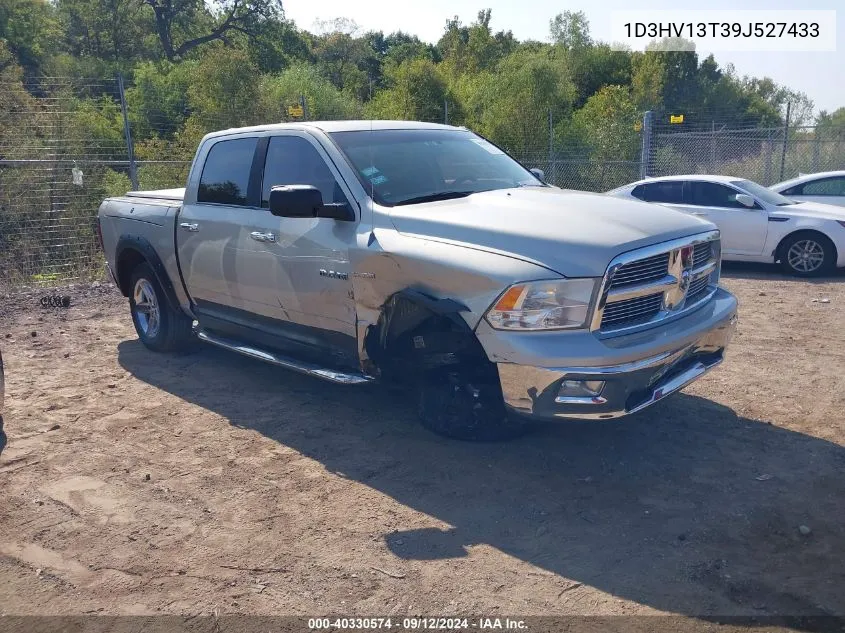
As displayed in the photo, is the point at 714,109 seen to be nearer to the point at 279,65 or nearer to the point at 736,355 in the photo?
the point at 279,65

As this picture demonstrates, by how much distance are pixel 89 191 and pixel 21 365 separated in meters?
7.85

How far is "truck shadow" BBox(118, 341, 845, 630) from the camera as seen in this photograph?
3348mm

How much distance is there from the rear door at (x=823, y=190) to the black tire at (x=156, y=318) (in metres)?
9.66

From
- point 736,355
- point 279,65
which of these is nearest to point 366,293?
point 736,355

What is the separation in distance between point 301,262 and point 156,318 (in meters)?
2.52

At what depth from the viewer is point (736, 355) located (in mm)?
6559

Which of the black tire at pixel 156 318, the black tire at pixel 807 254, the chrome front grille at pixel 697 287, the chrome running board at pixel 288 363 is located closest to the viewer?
the chrome front grille at pixel 697 287

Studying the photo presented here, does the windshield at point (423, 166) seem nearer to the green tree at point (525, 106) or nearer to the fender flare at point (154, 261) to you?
the fender flare at point (154, 261)

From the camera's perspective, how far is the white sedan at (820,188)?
39.8 ft

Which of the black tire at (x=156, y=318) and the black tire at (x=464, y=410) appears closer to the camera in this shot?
the black tire at (x=464, y=410)

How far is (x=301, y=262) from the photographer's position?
510 cm

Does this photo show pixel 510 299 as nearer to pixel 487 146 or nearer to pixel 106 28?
pixel 487 146

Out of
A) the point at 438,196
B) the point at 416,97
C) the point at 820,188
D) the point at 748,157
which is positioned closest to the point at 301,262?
the point at 438,196

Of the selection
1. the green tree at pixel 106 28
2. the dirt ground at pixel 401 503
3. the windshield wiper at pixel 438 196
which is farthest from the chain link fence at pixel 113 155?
the green tree at pixel 106 28
